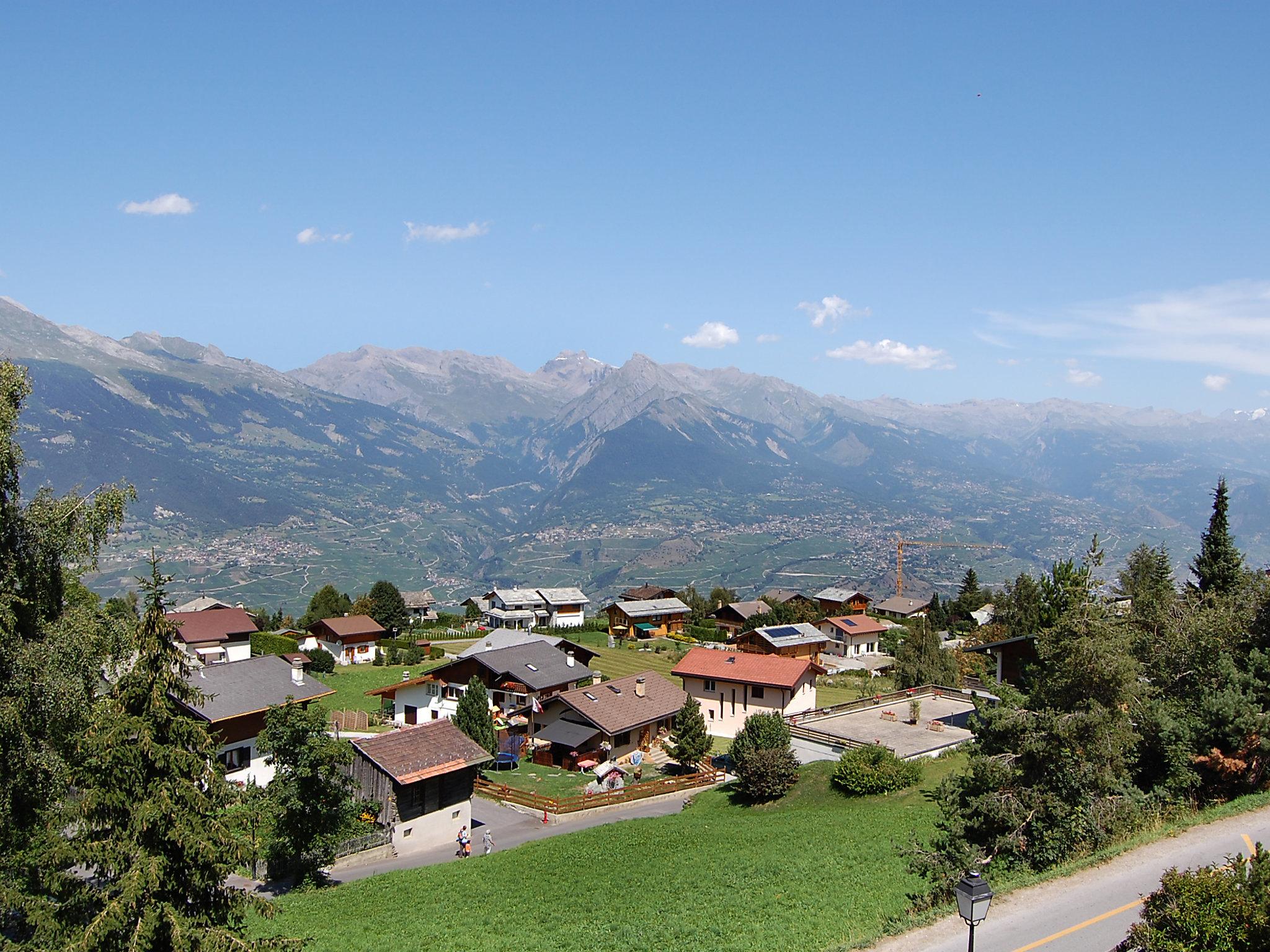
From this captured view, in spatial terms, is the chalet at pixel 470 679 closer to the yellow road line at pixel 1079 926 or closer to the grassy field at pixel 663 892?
the grassy field at pixel 663 892

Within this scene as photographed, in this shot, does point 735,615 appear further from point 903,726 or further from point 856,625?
point 903,726

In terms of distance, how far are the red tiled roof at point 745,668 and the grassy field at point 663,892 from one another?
18.4 meters

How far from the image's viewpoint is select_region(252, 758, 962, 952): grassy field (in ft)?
67.1

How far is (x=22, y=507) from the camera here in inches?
827

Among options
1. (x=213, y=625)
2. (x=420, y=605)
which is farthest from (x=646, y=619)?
(x=213, y=625)

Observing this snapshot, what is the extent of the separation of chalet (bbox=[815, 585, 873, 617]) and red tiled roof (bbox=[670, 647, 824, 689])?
53.5m

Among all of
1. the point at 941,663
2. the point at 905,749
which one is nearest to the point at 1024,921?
the point at 905,749

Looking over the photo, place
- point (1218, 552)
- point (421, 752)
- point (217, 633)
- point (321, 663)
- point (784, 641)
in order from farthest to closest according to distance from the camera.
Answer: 1. point (784, 641)
2. point (217, 633)
3. point (321, 663)
4. point (1218, 552)
5. point (421, 752)

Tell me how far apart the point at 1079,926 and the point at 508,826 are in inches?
1002

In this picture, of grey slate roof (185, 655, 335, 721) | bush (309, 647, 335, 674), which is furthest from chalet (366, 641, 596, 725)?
bush (309, 647, 335, 674)

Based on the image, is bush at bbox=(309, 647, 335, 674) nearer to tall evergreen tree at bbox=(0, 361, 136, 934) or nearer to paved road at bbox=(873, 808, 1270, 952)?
tall evergreen tree at bbox=(0, 361, 136, 934)

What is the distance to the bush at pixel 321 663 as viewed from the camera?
67312 mm

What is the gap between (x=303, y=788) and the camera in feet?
90.9

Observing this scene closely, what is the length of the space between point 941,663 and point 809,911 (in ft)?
144
